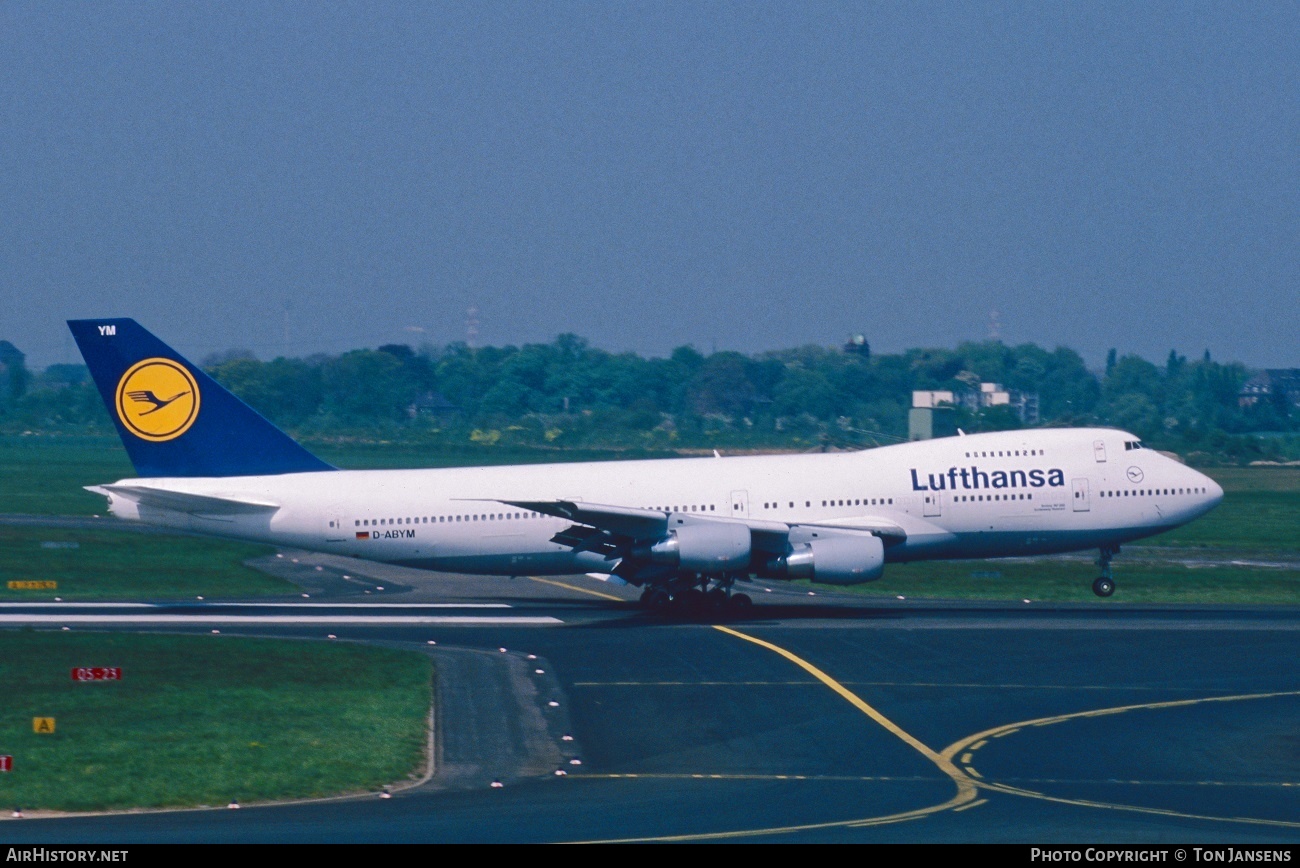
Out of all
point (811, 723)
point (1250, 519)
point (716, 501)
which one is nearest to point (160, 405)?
point (716, 501)

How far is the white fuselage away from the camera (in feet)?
139

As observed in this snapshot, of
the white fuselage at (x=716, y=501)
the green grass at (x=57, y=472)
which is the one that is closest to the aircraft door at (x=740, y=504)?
the white fuselage at (x=716, y=501)

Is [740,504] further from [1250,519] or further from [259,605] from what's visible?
[1250,519]

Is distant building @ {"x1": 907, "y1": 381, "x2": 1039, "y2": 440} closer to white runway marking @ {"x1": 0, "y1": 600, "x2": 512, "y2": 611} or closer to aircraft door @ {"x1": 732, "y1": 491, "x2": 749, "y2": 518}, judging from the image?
aircraft door @ {"x1": 732, "y1": 491, "x2": 749, "y2": 518}

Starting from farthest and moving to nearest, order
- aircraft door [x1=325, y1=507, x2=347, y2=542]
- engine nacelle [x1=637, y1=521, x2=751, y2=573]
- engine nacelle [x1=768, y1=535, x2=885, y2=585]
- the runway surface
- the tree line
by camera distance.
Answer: the tree line
aircraft door [x1=325, y1=507, x2=347, y2=542]
engine nacelle [x1=768, y1=535, x2=885, y2=585]
engine nacelle [x1=637, y1=521, x2=751, y2=573]
the runway surface

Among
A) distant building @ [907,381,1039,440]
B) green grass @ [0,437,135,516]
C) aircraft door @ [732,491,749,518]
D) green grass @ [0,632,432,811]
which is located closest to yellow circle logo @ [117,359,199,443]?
green grass @ [0,632,432,811]

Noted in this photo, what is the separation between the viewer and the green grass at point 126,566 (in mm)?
47375

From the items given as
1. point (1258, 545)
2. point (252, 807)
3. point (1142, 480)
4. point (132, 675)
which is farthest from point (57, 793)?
point (1258, 545)

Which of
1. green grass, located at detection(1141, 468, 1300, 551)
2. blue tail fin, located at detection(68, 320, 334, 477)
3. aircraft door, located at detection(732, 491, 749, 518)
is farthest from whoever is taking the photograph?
green grass, located at detection(1141, 468, 1300, 551)

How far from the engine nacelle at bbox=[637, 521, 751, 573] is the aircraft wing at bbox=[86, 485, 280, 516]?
1088 centimetres

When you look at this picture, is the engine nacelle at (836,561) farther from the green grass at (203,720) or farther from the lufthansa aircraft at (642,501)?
the green grass at (203,720)

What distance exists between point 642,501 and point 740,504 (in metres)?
2.73

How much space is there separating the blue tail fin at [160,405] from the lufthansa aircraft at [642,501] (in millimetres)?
39
